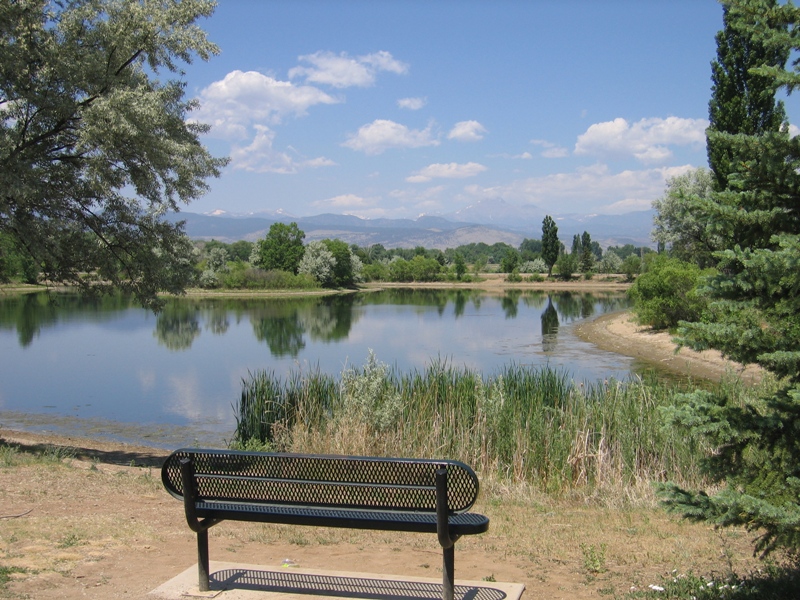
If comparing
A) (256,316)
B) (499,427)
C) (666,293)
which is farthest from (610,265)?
(499,427)

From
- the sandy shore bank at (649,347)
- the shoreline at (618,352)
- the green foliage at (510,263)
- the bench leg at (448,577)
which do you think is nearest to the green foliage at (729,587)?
the bench leg at (448,577)

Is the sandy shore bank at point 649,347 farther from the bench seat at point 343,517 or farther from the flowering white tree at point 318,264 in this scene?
the flowering white tree at point 318,264

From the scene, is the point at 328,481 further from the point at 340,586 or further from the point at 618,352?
the point at 618,352

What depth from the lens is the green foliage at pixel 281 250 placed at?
86.4m

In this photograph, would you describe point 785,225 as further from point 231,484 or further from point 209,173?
point 209,173

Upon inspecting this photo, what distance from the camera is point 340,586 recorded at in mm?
3955

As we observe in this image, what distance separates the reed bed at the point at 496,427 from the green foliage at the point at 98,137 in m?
2.96

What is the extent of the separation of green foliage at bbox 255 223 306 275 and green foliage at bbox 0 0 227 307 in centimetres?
7492

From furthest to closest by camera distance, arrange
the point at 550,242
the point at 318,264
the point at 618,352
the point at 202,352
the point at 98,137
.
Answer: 1. the point at 550,242
2. the point at 318,264
3. the point at 618,352
4. the point at 202,352
5. the point at 98,137

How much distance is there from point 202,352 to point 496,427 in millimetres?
20668

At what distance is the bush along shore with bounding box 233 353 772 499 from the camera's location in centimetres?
869


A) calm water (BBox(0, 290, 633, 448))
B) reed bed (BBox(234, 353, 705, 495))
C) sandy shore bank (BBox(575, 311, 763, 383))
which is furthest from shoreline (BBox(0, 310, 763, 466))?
reed bed (BBox(234, 353, 705, 495))

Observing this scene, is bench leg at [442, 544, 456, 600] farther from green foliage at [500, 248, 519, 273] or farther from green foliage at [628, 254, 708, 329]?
green foliage at [500, 248, 519, 273]

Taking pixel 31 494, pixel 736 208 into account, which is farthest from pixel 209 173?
pixel 736 208
